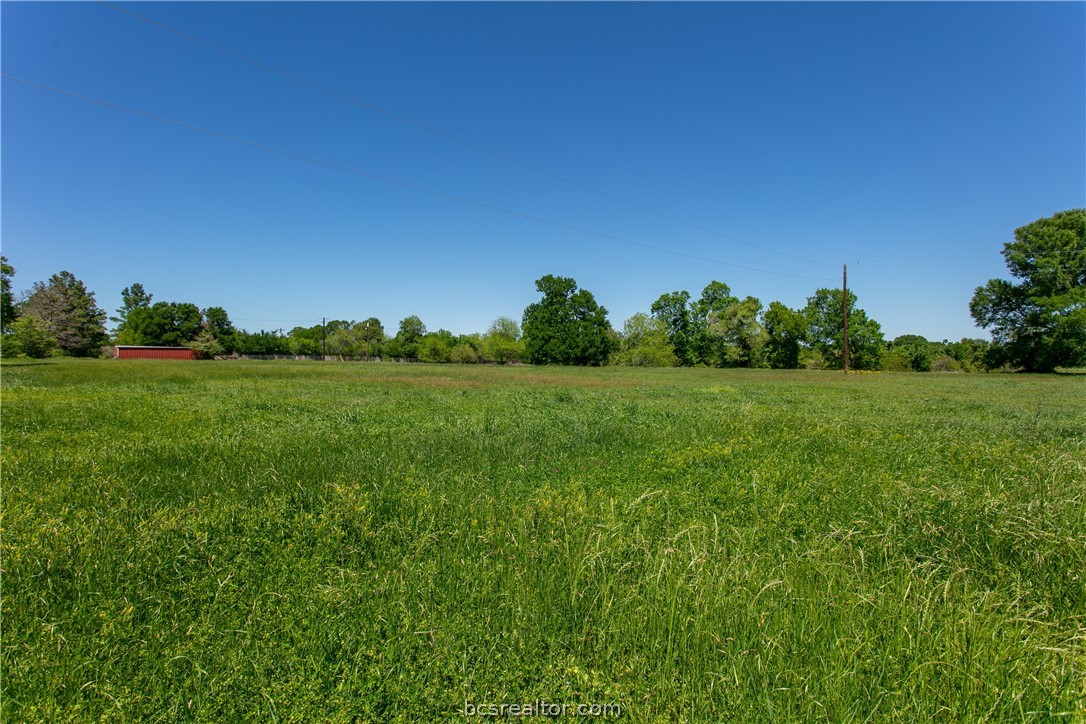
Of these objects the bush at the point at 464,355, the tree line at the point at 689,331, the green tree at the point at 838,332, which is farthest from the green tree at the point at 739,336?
the bush at the point at 464,355

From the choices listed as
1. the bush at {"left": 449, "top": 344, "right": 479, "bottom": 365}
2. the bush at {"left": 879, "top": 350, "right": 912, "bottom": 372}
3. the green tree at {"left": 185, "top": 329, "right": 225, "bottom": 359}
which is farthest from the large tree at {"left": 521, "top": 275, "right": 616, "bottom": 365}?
the green tree at {"left": 185, "top": 329, "right": 225, "bottom": 359}

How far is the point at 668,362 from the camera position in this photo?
84875 mm

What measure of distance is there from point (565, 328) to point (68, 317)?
89.2 metres

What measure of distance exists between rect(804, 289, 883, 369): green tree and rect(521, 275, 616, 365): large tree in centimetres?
3794

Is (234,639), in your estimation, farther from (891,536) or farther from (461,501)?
(891,536)

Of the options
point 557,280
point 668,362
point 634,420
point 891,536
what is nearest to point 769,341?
point 668,362

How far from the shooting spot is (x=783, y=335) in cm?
7956

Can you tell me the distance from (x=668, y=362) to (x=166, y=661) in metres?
86.5

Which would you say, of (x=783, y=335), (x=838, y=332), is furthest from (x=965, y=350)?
(x=783, y=335)

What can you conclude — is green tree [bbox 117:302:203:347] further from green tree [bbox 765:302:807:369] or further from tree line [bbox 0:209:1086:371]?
green tree [bbox 765:302:807:369]

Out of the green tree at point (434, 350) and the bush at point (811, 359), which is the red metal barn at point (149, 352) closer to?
the green tree at point (434, 350)

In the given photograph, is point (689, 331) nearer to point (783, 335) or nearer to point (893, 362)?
point (783, 335)

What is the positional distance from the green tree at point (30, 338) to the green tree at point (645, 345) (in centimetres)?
7985

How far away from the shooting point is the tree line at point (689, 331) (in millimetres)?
51188
